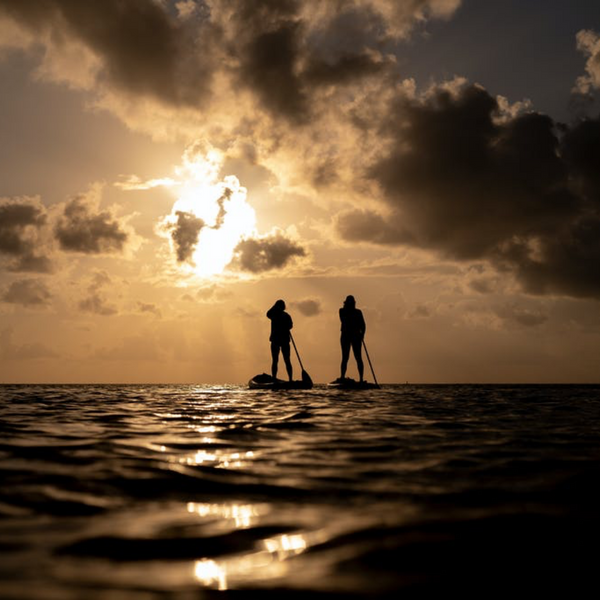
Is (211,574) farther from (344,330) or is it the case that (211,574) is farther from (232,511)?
(344,330)

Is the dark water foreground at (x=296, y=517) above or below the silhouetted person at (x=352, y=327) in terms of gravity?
below

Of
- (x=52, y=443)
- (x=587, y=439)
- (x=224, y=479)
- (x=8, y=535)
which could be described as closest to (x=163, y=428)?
(x=52, y=443)

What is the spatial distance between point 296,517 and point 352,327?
17585 mm

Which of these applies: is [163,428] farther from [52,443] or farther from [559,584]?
[559,584]

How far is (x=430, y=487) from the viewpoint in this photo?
312 cm

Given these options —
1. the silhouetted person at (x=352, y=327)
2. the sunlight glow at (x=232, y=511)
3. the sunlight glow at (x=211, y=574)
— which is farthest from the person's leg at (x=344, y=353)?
the sunlight glow at (x=211, y=574)

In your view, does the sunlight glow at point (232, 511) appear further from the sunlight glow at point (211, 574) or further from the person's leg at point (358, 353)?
the person's leg at point (358, 353)

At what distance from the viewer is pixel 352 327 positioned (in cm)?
1997

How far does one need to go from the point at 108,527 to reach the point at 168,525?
25cm

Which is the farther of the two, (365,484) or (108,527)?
(365,484)

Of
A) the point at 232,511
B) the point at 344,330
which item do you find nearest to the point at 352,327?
the point at 344,330

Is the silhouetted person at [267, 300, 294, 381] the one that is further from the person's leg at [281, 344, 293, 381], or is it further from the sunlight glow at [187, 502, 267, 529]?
the sunlight glow at [187, 502, 267, 529]

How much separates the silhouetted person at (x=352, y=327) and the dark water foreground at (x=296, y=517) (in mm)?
14735

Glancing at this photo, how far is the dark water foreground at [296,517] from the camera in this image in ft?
5.69
